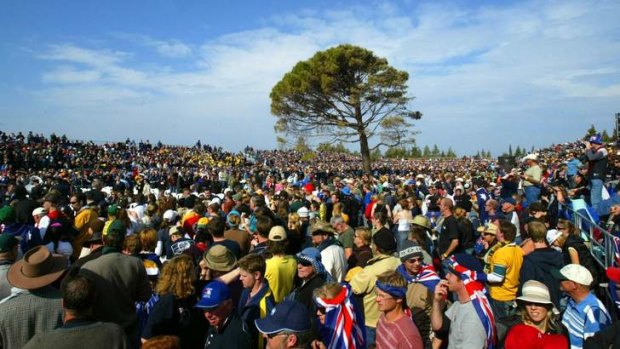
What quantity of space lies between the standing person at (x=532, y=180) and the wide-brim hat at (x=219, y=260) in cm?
708

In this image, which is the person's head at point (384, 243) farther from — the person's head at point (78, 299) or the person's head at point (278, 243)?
the person's head at point (78, 299)

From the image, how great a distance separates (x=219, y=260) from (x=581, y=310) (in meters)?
2.78

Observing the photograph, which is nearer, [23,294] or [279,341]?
[279,341]

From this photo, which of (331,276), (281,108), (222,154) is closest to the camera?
(331,276)

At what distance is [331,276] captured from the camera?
4539 millimetres

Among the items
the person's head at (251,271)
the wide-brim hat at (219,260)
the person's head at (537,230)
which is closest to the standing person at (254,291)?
the person's head at (251,271)

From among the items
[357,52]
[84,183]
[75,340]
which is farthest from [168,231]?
[357,52]

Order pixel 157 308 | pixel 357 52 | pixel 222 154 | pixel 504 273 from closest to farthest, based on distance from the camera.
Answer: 1. pixel 157 308
2. pixel 504 273
3. pixel 357 52
4. pixel 222 154

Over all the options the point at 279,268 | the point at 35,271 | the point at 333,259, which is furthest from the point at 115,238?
the point at 333,259

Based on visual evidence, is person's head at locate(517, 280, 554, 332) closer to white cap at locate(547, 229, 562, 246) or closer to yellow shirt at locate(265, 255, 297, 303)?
yellow shirt at locate(265, 255, 297, 303)

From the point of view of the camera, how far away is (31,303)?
278 cm

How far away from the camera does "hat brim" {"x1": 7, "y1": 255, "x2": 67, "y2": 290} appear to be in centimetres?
280

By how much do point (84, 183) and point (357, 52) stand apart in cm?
1801

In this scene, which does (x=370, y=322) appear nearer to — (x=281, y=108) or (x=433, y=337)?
(x=433, y=337)
